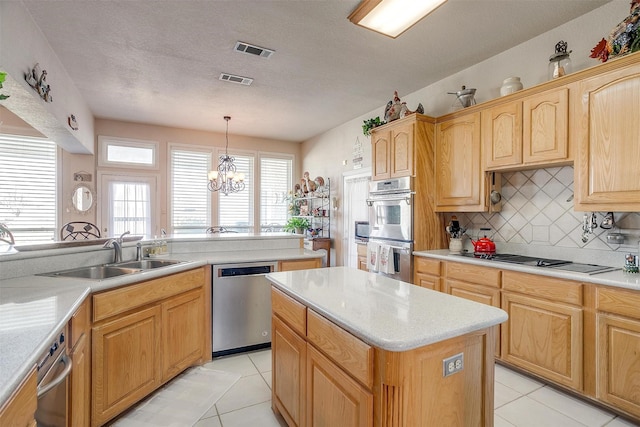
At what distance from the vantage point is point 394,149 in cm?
374

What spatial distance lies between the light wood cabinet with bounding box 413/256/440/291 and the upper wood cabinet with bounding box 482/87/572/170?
1.08 m

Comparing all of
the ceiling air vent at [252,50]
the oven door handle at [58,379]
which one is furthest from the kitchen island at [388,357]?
the ceiling air vent at [252,50]

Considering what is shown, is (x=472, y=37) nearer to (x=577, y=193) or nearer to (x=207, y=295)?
(x=577, y=193)

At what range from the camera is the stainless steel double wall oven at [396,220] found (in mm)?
3455

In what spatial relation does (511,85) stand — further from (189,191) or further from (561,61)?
(189,191)

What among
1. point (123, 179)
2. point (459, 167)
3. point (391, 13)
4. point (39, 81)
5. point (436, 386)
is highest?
point (391, 13)

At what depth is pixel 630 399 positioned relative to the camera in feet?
6.32

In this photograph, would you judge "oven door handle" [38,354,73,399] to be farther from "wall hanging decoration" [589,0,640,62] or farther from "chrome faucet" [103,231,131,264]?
"wall hanging decoration" [589,0,640,62]

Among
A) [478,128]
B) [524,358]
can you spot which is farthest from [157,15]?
[524,358]

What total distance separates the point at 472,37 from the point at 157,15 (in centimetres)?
275

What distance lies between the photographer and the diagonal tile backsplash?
7.85 feet

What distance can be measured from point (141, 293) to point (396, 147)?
294cm

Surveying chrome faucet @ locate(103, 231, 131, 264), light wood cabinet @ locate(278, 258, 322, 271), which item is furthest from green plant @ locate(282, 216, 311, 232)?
chrome faucet @ locate(103, 231, 131, 264)

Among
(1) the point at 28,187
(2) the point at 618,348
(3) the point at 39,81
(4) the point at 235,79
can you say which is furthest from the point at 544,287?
(1) the point at 28,187
